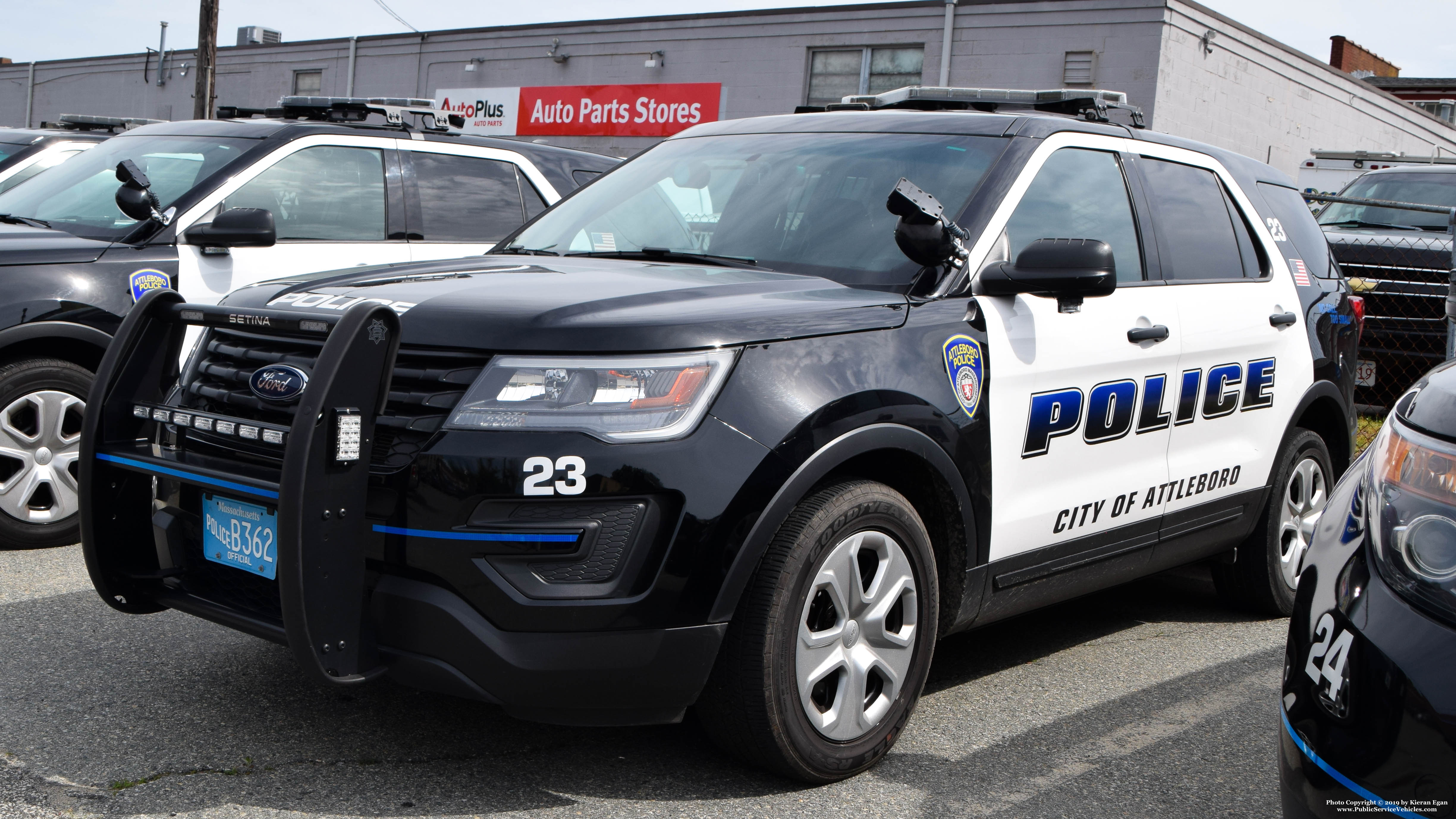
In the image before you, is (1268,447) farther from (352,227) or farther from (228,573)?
(352,227)

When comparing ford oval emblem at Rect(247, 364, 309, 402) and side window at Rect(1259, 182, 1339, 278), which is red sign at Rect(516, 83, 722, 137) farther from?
ford oval emblem at Rect(247, 364, 309, 402)

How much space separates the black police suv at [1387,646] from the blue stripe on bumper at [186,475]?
2040 mm

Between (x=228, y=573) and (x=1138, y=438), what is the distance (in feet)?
8.72

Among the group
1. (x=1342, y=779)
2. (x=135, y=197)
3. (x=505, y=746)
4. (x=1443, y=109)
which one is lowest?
(x=505, y=746)

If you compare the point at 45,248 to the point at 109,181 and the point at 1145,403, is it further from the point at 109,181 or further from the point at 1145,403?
the point at 1145,403

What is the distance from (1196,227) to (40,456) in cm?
456

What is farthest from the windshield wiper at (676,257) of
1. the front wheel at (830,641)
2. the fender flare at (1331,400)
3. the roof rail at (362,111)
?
the roof rail at (362,111)

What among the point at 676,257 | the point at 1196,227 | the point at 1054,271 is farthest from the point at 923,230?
the point at 1196,227

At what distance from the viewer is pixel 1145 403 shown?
4102 mm

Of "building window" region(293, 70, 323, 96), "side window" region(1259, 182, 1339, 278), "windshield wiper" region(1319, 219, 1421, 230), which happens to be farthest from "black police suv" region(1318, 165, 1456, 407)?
"building window" region(293, 70, 323, 96)

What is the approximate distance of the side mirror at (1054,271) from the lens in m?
3.50

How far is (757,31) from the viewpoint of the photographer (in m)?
21.7

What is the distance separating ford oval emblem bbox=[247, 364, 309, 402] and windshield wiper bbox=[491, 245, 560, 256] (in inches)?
48.8

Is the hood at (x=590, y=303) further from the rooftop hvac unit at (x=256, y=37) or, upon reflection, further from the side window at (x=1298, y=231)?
the rooftop hvac unit at (x=256, y=37)
